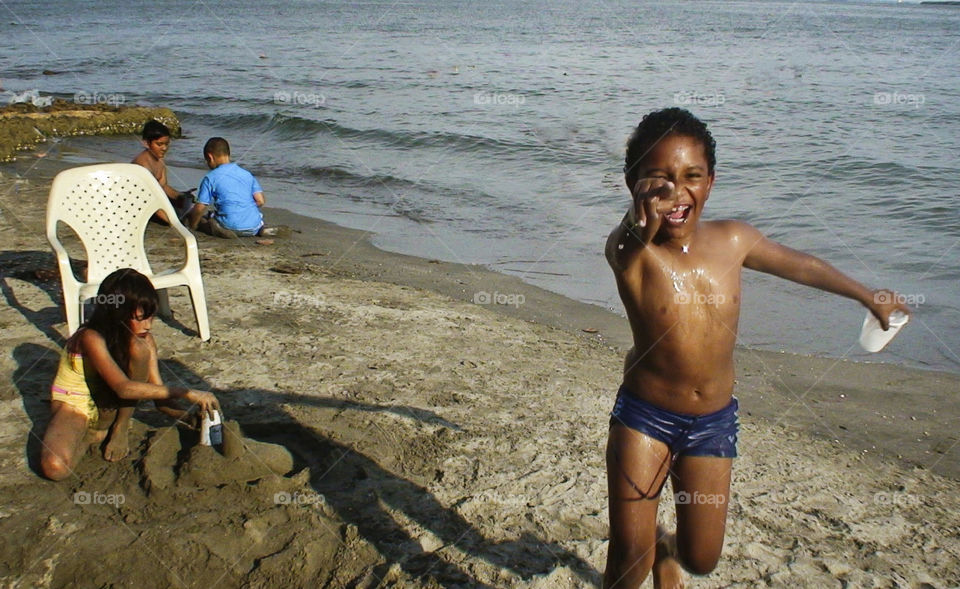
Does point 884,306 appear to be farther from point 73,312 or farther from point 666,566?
point 73,312

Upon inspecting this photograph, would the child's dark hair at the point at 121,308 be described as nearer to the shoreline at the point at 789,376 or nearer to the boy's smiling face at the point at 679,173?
the boy's smiling face at the point at 679,173

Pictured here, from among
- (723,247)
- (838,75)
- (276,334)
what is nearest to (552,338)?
(276,334)

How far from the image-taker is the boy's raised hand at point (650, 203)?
8.36 feet

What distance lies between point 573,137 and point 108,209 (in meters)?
12.3

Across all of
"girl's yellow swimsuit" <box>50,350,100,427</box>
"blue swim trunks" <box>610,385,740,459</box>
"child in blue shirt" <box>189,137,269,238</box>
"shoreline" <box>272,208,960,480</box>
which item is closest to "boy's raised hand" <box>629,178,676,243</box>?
"blue swim trunks" <box>610,385,740,459</box>

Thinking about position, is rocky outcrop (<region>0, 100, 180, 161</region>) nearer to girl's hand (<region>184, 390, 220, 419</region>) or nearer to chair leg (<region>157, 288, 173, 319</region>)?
chair leg (<region>157, 288, 173, 319</region>)

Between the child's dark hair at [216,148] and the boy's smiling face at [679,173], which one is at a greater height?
the boy's smiling face at [679,173]

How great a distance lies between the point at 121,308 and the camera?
13.1 ft

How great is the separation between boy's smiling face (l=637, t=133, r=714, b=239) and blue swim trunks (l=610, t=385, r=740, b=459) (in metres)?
0.62

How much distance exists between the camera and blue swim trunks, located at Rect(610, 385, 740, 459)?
9.09 feet

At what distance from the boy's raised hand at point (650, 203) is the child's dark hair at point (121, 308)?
257 centimetres

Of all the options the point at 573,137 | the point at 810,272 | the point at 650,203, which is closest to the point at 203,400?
the point at 650,203

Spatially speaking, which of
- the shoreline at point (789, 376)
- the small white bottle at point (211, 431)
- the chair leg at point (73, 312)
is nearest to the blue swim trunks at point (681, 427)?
the small white bottle at point (211, 431)

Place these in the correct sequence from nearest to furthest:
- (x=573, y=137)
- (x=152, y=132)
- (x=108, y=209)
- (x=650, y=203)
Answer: (x=650, y=203) < (x=108, y=209) < (x=152, y=132) < (x=573, y=137)
